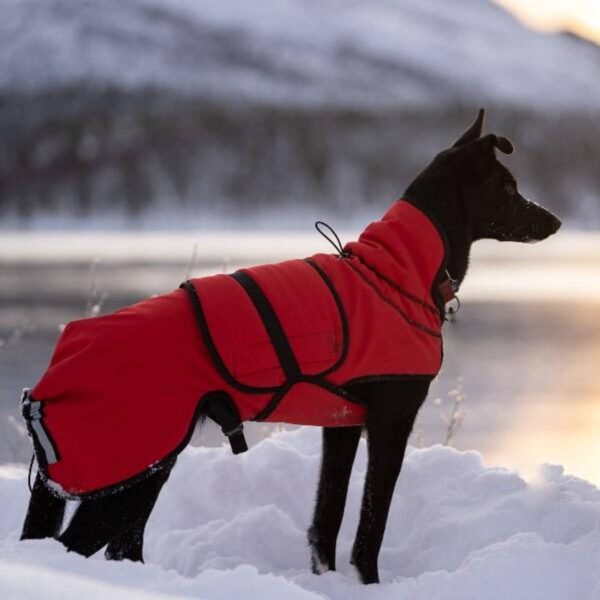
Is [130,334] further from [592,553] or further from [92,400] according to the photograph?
[592,553]

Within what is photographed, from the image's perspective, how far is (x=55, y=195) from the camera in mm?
103375

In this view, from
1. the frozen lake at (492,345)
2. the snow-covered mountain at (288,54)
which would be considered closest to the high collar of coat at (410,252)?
the frozen lake at (492,345)

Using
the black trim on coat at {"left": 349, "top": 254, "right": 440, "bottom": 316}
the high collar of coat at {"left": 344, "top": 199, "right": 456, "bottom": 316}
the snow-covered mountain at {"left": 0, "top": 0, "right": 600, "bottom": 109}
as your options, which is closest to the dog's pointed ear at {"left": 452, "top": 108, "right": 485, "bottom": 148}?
the high collar of coat at {"left": 344, "top": 199, "right": 456, "bottom": 316}

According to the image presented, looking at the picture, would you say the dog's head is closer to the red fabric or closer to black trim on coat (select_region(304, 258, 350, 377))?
the red fabric

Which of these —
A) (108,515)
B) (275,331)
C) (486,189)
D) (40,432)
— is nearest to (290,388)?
(275,331)

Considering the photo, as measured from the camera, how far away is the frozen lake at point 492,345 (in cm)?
1182

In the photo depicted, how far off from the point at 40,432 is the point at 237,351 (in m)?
0.66

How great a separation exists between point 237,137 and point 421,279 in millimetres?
112889

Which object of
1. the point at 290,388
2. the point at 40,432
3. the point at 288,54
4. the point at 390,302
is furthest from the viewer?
the point at 288,54

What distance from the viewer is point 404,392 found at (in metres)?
4.14

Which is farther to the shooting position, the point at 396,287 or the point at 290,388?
the point at 396,287

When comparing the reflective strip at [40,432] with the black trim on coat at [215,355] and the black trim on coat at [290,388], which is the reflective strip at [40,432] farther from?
the black trim on coat at [290,388]

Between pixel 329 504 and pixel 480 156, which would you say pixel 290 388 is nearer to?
pixel 329 504

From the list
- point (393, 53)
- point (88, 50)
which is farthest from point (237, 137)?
point (393, 53)
